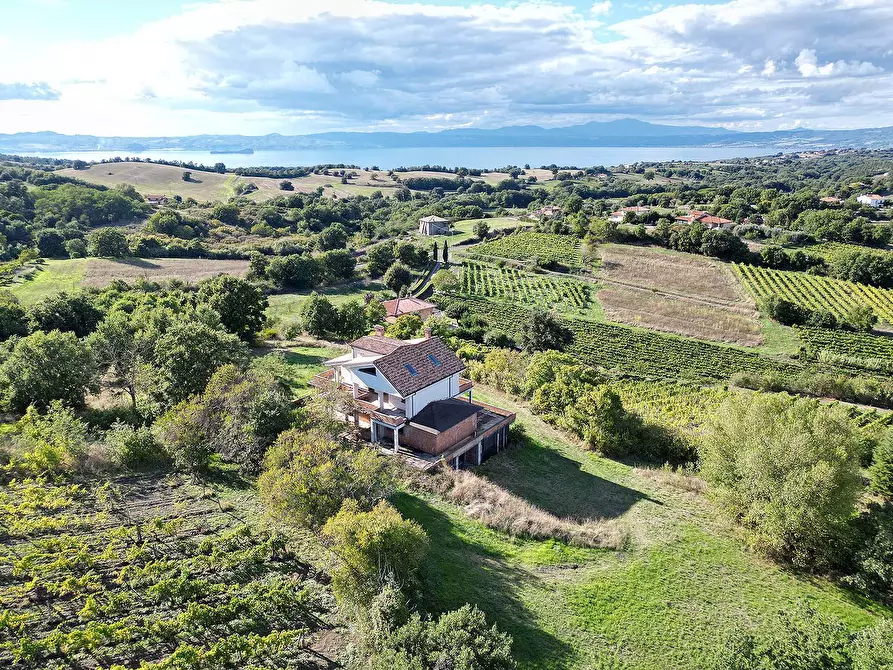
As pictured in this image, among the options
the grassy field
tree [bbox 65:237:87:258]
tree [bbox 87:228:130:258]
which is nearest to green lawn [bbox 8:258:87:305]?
the grassy field

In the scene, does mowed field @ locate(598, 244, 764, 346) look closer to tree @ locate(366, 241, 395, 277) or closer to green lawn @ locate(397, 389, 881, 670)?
tree @ locate(366, 241, 395, 277)

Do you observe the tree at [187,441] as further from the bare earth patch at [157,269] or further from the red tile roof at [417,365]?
the bare earth patch at [157,269]

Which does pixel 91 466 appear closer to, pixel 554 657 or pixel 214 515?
pixel 214 515

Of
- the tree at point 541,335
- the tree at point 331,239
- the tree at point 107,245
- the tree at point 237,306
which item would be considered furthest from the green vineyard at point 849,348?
the tree at point 107,245

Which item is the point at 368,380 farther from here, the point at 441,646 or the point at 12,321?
the point at 12,321

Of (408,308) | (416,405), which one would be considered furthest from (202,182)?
(416,405)

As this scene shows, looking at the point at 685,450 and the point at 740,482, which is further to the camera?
the point at 685,450

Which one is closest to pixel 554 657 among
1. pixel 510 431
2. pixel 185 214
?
pixel 510 431
